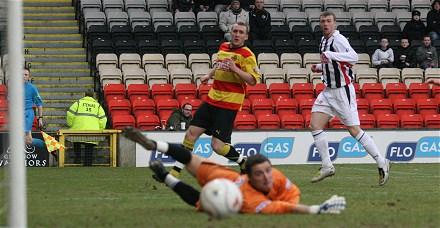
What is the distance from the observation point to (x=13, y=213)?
7195mm

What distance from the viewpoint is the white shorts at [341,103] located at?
1413cm

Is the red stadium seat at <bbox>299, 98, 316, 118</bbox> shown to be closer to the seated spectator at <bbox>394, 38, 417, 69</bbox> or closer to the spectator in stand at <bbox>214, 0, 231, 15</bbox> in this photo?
the seated spectator at <bbox>394, 38, 417, 69</bbox>

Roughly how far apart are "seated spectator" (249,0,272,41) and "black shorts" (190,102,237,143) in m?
13.2

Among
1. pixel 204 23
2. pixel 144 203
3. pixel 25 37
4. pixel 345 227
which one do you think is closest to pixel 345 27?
pixel 204 23

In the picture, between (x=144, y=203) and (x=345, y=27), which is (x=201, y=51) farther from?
(x=144, y=203)

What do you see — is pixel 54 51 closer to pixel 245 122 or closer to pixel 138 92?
pixel 138 92

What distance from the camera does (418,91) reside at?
25.5 metres

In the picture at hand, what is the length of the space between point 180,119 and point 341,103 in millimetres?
7878

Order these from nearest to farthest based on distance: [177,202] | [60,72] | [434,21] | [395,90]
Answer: [177,202] → [395,90] → [60,72] → [434,21]

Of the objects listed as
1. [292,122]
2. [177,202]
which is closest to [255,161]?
[177,202]

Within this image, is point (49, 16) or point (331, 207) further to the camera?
point (49, 16)

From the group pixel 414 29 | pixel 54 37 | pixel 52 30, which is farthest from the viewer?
pixel 52 30

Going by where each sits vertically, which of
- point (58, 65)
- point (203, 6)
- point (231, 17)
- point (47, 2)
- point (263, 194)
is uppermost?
point (47, 2)

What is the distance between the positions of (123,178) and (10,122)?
8689 mm
